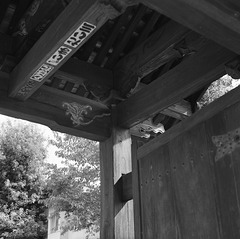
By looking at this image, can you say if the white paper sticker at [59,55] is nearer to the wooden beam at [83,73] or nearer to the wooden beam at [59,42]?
the wooden beam at [59,42]

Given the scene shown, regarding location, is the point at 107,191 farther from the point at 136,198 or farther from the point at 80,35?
the point at 80,35

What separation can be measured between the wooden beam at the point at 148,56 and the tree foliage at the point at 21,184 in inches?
465

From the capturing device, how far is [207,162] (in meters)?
2.20

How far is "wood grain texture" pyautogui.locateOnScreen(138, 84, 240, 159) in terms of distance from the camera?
84.2 inches

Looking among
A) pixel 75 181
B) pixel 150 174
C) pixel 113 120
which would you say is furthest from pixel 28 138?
pixel 150 174

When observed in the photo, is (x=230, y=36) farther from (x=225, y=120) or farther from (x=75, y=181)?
(x=75, y=181)

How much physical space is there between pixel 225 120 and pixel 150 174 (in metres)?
0.76

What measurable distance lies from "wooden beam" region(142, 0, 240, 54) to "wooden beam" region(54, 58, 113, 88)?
169cm

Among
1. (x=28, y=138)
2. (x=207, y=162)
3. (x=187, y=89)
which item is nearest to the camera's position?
(x=207, y=162)

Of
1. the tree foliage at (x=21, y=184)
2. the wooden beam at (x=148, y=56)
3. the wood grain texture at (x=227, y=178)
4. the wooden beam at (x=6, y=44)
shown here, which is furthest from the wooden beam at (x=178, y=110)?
the tree foliage at (x=21, y=184)

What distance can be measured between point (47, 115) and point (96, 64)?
0.75 metres

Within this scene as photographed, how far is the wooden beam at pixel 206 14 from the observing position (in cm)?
185

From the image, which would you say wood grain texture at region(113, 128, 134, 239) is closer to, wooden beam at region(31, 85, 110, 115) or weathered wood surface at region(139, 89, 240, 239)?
wooden beam at region(31, 85, 110, 115)

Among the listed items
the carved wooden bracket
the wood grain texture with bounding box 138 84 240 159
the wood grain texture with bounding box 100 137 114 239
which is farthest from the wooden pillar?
the wood grain texture with bounding box 138 84 240 159
